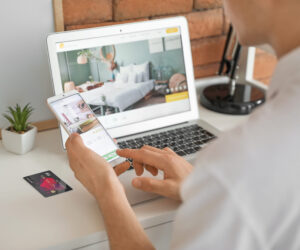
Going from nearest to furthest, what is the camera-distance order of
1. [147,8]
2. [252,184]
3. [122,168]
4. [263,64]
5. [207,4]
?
[252,184] → [122,168] → [147,8] → [207,4] → [263,64]

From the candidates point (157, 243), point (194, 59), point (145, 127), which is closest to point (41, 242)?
point (157, 243)

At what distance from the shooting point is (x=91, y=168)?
2.88 ft

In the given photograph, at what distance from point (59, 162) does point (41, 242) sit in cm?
33

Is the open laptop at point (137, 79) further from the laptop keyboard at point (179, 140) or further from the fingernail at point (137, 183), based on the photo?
the fingernail at point (137, 183)

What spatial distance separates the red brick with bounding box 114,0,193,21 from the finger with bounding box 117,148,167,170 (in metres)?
0.52

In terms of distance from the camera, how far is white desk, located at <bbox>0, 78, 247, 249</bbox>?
799 mm

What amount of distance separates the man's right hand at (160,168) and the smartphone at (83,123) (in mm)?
51

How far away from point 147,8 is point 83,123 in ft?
1.64

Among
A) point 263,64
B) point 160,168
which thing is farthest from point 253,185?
point 263,64

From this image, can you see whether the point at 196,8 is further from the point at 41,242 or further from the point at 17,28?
the point at 41,242

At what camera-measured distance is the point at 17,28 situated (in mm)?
1172

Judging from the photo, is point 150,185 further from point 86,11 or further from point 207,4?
point 207,4

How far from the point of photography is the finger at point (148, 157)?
3.01ft

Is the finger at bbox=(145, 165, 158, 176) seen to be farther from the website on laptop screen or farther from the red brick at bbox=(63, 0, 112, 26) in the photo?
the red brick at bbox=(63, 0, 112, 26)
